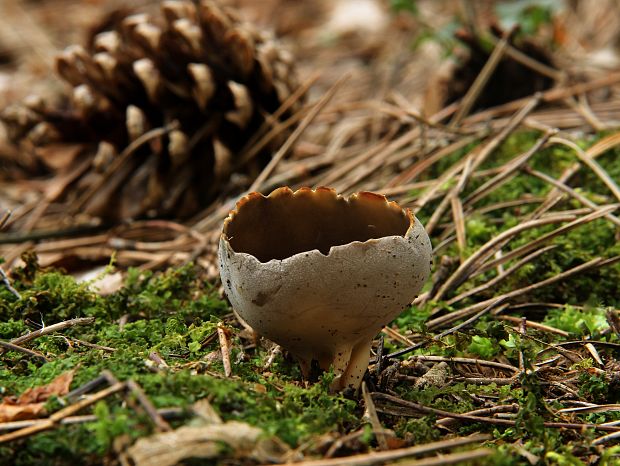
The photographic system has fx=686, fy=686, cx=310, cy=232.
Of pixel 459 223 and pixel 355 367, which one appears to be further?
pixel 459 223

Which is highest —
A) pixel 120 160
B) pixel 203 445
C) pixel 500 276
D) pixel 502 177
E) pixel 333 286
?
pixel 333 286

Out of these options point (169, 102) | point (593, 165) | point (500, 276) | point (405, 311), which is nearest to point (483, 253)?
point (500, 276)

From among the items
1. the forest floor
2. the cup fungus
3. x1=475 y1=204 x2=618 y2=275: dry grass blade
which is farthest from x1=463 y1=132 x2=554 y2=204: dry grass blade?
the cup fungus

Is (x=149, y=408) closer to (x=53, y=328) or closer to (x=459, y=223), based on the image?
(x=53, y=328)

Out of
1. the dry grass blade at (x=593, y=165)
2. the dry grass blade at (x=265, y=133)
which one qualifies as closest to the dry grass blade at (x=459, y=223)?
the dry grass blade at (x=593, y=165)

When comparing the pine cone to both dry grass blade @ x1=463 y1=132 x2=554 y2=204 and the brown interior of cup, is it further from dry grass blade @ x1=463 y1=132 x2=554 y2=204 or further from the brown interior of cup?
the brown interior of cup

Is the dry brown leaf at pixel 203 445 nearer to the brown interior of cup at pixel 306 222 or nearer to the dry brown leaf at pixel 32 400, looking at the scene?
the dry brown leaf at pixel 32 400
